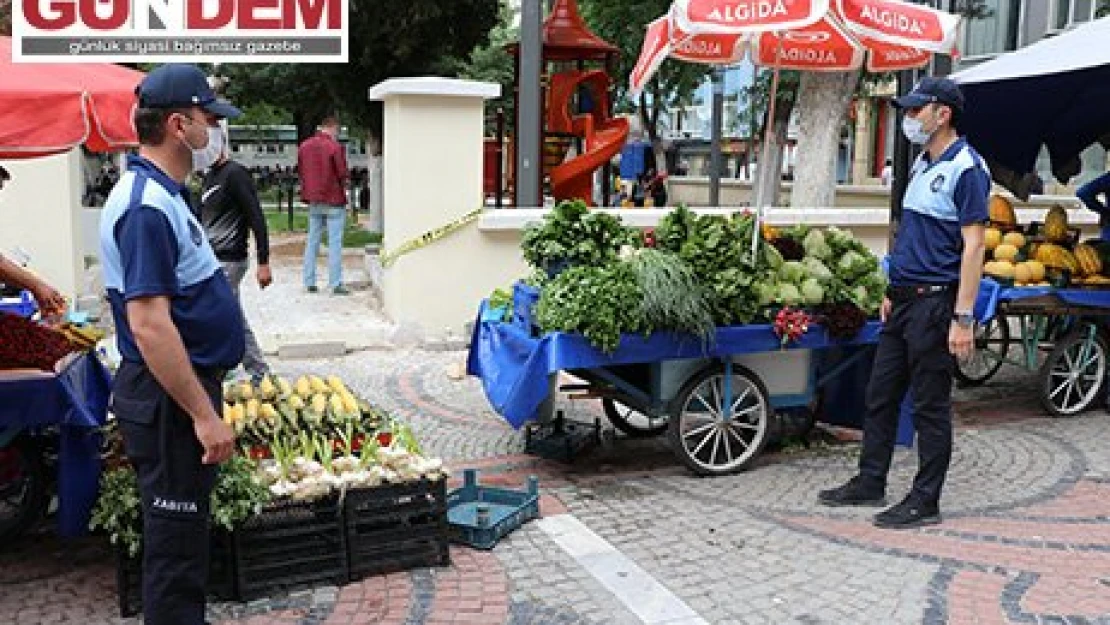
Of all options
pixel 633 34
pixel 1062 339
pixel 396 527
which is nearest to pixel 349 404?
pixel 396 527

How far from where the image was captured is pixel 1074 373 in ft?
24.5

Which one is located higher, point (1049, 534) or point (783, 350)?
point (783, 350)

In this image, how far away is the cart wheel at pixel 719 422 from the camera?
19.3 feet

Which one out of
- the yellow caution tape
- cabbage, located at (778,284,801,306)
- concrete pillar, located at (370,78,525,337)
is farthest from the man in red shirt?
cabbage, located at (778,284,801,306)

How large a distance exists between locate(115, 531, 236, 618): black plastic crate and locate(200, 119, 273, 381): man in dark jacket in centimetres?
330

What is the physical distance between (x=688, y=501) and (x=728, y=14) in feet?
8.94

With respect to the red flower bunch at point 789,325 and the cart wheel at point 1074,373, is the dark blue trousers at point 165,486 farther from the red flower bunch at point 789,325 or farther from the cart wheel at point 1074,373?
the cart wheel at point 1074,373

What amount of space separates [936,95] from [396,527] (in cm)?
326

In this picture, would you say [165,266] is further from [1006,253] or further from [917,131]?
[1006,253]

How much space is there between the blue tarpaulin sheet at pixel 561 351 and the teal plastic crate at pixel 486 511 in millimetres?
495

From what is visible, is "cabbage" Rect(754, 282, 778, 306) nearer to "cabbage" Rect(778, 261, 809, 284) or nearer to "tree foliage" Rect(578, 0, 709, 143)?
"cabbage" Rect(778, 261, 809, 284)

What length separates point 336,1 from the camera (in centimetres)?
475

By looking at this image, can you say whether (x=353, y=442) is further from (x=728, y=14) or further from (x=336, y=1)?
(x=728, y=14)

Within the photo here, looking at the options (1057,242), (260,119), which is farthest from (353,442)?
(260,119)
